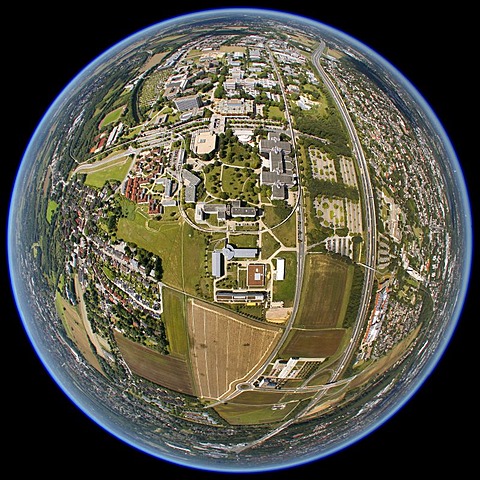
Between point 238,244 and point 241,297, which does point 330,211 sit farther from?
point 241,297

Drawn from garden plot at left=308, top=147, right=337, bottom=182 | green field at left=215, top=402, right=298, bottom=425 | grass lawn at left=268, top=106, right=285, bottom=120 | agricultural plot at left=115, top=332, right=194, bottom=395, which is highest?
grass lawn at left=268, top=106, right=285, bottom=120

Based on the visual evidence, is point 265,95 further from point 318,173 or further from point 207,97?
point 318,173

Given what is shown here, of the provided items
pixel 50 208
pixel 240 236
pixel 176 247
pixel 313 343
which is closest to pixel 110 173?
pixel 50 208

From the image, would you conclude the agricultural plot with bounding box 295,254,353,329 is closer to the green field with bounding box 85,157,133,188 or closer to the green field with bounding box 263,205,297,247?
the green field with bounding box 263,205,297,247

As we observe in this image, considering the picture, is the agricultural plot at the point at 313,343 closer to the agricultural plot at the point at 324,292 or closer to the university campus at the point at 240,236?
the university campus at the point at 240,236

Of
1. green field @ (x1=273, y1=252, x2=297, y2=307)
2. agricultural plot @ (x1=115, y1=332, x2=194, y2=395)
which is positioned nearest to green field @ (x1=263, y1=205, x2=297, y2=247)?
green field @ (x1=273, y1=252, x2=297, y2=307)
